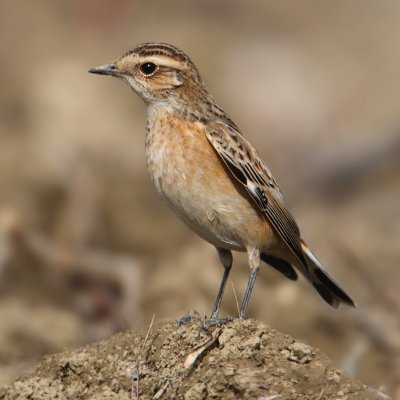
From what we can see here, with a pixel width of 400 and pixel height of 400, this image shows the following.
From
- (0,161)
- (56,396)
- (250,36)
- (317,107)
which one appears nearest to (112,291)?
(0,161)

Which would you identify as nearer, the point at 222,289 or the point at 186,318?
the point at 186,318

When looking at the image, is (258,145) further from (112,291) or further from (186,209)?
(186,209)

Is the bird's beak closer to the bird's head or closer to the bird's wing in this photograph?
the bird's head

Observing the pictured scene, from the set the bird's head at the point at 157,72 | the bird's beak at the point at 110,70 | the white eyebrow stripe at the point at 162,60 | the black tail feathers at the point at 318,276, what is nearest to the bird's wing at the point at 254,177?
the black tail feathers at the point at 318,276

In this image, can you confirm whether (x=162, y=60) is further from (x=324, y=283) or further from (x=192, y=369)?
(x=192, y=369)

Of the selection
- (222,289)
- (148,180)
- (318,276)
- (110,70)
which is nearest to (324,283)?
(318,276)

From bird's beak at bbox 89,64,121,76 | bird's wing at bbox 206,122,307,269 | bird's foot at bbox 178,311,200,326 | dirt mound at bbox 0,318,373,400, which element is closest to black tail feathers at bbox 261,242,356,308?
bird's wing at bbox 206,122,307,269
